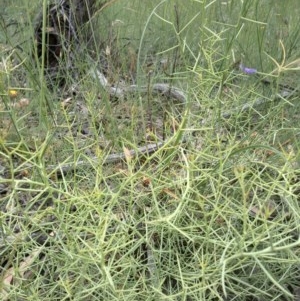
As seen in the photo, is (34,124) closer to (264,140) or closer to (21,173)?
(21,173)

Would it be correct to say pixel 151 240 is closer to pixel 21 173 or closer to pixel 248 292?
Answer: pixel 248 292

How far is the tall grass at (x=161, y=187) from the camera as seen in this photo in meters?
0.93

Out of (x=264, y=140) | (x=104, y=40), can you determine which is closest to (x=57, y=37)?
(x=104, y=40)

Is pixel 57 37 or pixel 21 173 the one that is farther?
pixel 57 37

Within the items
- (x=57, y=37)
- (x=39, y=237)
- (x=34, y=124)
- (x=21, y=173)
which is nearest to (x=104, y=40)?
(x=57, y=37)

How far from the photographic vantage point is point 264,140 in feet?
4.37

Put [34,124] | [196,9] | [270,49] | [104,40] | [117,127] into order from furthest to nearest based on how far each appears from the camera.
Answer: [196,9] → [104,40] → [270,49] → [34,124] → [117,127]

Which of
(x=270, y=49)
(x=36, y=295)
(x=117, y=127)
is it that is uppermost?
(x=36, y=295)

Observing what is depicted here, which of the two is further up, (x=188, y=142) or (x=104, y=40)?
(x=188, y=142)

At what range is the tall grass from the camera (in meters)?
0.93

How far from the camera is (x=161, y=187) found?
1039 millimetres

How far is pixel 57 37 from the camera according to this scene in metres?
2.31

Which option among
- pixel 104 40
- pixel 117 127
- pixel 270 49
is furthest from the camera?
pixel 104 40

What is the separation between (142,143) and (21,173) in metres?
0.42
